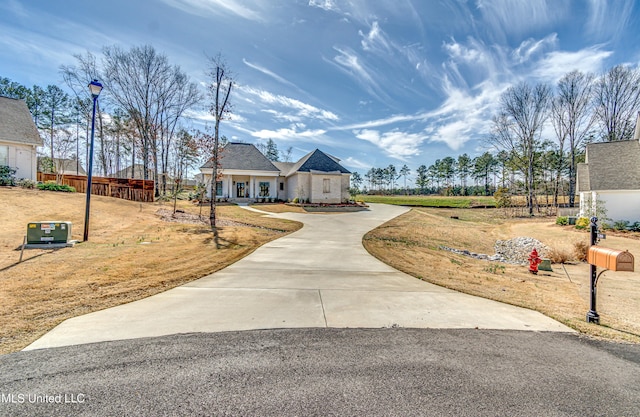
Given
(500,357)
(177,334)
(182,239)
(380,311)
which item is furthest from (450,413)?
(182,239)

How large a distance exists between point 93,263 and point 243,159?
82.0 feet

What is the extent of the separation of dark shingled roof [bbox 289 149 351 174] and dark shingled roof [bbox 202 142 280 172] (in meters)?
3.70

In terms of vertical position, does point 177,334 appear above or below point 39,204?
below

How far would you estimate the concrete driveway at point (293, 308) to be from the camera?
3.50 metres

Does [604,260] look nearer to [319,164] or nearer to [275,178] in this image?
[319,164]

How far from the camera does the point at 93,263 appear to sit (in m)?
6.43

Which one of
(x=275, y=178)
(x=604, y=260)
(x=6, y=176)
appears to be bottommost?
(x=604, y=260)

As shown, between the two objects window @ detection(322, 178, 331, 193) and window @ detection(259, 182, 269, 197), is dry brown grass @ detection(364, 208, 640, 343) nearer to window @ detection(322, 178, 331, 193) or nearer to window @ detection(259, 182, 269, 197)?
window @ detection(322, 178, 331, 193)

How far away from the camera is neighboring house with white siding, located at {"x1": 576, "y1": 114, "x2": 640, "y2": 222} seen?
1789cm

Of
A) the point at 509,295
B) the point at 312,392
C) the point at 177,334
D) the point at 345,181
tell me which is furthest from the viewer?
the point at 345,181

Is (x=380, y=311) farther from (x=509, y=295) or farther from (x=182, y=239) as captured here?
(x=182, y=239)

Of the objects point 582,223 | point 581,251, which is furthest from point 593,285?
point 582,223

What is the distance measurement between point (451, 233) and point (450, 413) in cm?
1557

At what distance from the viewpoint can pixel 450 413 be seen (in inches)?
80.8
